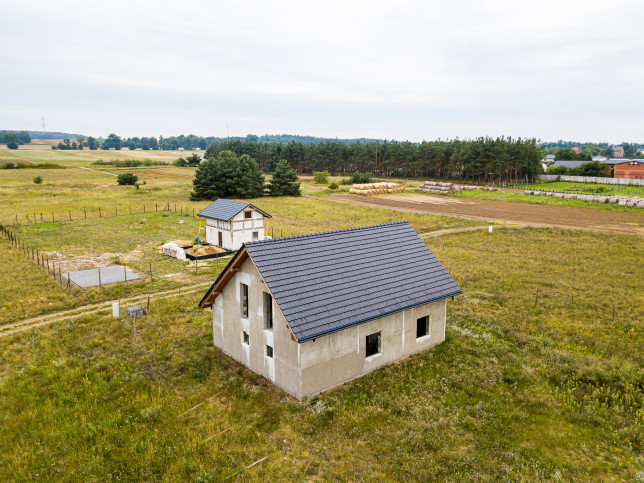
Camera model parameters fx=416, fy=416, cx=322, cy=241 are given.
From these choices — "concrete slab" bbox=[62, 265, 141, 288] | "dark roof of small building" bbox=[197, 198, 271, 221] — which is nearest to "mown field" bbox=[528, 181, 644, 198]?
"dark roof of small building" bbox=[197, 198, 271, 221]

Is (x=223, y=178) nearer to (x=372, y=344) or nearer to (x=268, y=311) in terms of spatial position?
(x=268, y=311)

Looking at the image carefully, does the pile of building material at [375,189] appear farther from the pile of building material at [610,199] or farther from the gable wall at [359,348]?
the gable wall at [359,348]

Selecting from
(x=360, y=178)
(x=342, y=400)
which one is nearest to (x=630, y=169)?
(x=360, y=178)

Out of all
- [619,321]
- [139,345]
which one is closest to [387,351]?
[139,345]

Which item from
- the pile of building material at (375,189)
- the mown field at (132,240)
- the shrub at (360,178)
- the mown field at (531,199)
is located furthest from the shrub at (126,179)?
the mown field at (531,199)

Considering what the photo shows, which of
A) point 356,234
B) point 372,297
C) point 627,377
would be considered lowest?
point 627,377

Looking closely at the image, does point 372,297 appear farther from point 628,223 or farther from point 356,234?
point 628,223

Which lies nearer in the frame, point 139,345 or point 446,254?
point 139,345
